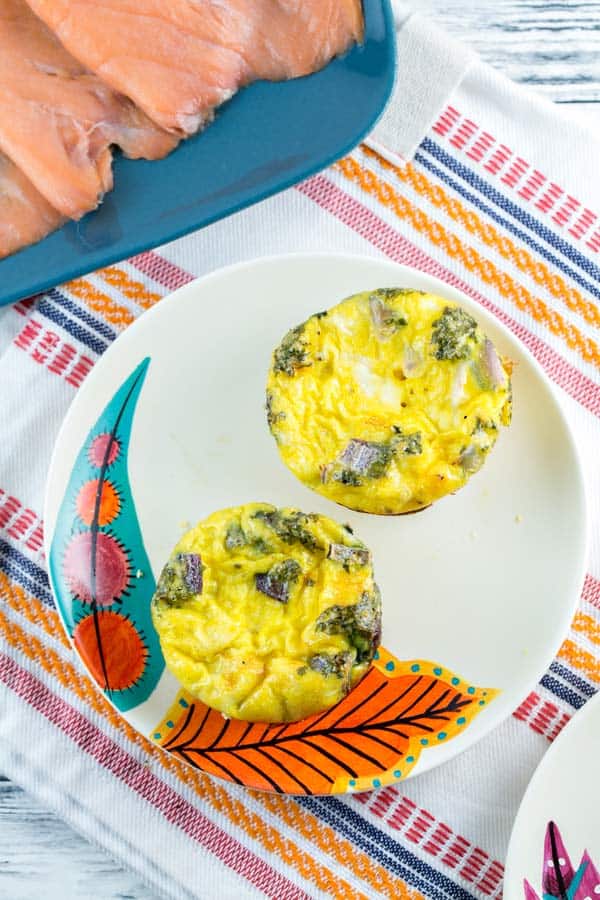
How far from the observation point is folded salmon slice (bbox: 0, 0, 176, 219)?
9.53 ft

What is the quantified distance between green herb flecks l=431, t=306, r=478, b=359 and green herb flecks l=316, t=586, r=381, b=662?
637mm

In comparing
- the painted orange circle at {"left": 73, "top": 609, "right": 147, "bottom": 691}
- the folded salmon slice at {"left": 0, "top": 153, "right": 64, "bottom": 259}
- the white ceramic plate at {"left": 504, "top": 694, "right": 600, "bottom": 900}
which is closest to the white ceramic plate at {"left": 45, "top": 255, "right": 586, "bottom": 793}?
the painted orange circle at {"left": 73, "top": 609, "right": 147, "bottom": 691}

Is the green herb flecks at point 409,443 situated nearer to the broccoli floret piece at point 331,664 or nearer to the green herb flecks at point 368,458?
the green herb flecks at point 368,458

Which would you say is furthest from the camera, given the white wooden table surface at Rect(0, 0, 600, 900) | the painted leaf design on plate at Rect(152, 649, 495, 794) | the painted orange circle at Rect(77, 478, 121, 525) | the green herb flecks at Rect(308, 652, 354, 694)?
the white wooden table surface at Rect(0, 0, 600, 900)

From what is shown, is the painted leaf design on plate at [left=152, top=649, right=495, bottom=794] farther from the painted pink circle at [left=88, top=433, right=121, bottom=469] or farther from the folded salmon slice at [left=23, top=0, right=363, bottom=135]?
the folded salmon slice at [left=23, top=0, right=363, bottom=135]

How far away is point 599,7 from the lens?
326cm

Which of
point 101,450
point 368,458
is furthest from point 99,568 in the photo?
point 368,458

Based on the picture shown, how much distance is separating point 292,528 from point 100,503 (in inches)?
24.8

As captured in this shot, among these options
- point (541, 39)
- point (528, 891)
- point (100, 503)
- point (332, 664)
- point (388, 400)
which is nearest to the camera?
point (332, 664)

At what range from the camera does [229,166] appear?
292 centimetres

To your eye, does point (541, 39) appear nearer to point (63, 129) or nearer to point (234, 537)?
point (63, 129)

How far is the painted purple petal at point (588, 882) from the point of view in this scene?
2781 mm

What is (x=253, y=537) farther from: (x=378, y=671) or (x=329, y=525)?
(x=378, y=671)

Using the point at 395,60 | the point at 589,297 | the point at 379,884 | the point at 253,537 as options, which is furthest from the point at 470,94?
the point at 379,884
